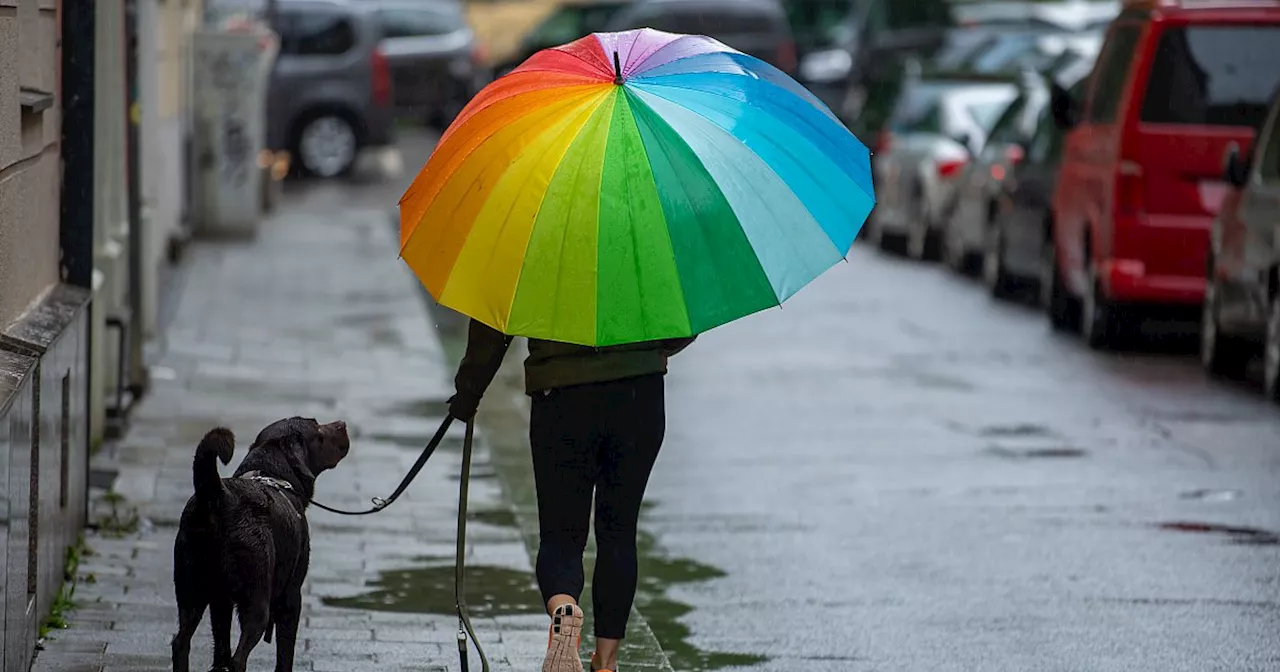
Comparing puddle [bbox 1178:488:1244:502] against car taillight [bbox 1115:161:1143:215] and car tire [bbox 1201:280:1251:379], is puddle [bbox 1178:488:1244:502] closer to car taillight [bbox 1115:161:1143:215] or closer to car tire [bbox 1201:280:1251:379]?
car tire [bbox 1201:280:1251:379]

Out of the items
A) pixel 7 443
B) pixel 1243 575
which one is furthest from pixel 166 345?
pixel 7 443

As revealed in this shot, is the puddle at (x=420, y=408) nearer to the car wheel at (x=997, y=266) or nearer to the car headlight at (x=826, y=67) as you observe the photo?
the car wheel at (x=997, y=266)

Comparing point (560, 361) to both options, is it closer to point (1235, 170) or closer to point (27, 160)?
point (27, 160)

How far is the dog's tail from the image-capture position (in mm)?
5523

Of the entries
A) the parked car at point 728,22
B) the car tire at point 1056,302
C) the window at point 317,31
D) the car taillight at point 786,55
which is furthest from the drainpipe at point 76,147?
the car taillight at point 786,55

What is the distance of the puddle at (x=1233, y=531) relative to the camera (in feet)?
→ 28.8

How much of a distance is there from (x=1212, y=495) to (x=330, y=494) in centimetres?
348

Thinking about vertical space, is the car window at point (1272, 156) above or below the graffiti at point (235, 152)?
above

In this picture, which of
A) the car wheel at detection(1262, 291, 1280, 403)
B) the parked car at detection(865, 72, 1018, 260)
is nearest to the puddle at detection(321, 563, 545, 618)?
the car wheel at detection(1262, 291, 1280, 403)

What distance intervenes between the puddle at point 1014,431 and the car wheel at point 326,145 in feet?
59.3

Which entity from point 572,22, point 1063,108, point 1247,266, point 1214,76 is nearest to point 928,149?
point 1063,108

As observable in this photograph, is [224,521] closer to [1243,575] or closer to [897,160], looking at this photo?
[1243,575]

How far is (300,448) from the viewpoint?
6.20m

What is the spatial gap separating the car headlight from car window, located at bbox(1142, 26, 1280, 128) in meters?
21.8
